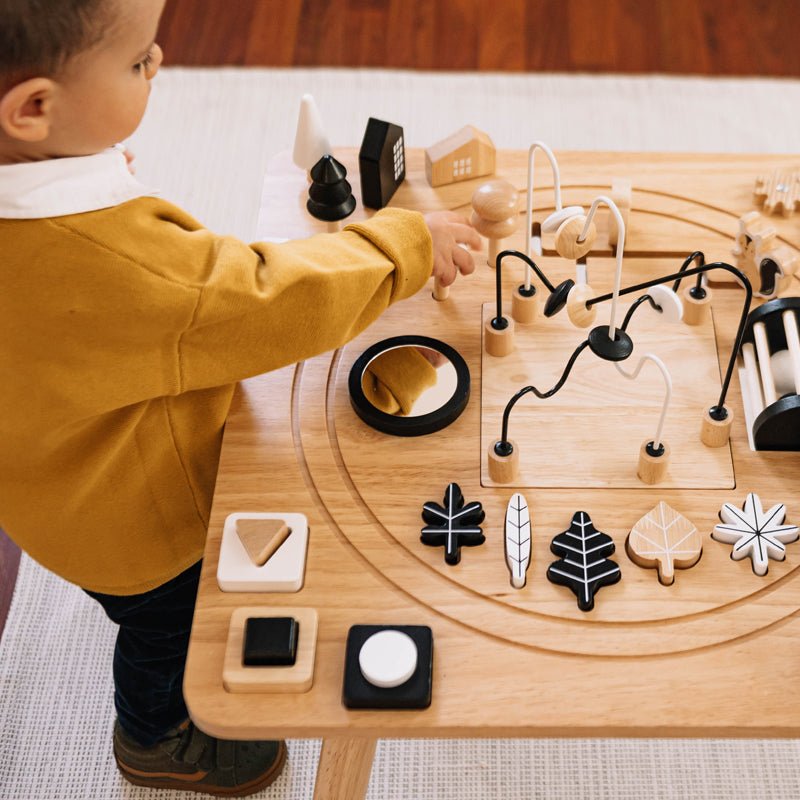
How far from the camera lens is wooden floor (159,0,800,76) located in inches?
92.2

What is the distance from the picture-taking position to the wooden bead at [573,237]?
96cm

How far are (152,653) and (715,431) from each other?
2.24 ft

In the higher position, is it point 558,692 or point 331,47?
point 558,692

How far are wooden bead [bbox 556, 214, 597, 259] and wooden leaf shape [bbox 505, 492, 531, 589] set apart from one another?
0.23m

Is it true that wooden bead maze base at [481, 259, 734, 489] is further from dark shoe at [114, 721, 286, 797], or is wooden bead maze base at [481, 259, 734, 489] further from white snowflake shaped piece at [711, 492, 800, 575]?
dark shoe at [114, 721, 286, 797]

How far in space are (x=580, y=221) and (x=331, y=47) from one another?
1.59 m

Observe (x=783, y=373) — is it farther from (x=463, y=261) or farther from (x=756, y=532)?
(x=463, y=261)

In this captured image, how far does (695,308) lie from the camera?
1.08 metres

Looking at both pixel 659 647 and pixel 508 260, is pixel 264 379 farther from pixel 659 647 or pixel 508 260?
pixel 659 647

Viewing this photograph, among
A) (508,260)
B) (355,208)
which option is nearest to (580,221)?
(508,260)

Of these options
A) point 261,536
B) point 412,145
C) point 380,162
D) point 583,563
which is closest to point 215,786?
point 261,536

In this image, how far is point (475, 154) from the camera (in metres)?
1.21

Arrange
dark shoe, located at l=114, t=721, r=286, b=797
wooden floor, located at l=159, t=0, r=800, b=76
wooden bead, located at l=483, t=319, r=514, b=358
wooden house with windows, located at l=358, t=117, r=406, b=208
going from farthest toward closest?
wooden floor, located at l=159, t=0, r=800, b=76, dark shoe, located at l=114, t=721, r=286, b=797, wooden house with windows, located at l=358, t=117, r=406, b=208, wooden bead, located at l=483, t=319, r=514, b=358

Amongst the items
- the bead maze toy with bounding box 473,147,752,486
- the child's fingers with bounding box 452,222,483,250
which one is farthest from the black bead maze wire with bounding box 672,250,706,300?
the child's fingers with bounding box 452,222,483,250
